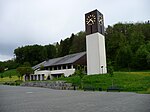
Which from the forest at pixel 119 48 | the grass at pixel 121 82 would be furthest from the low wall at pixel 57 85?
the forest at pixel 119 48

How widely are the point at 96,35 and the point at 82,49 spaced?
94.5ft

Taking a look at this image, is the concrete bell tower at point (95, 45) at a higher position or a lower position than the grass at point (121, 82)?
higher

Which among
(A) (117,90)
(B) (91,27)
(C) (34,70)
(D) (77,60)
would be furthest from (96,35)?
(C) (34,70)

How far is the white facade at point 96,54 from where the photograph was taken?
3391 centimetres

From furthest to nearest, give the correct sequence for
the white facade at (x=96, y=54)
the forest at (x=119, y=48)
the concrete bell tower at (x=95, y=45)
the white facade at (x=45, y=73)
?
the white facade at (x=45, y=73)
the forest at (x=119, y=48)
the concrete bell tower at (x=95, y=45)
the white facade at (x=96, y=54)

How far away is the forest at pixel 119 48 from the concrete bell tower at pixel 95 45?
1200cm

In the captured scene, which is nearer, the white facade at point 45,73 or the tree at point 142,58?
the tree at point 142,58

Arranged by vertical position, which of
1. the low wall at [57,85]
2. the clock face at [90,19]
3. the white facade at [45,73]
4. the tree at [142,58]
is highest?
the clock face at [90,19]

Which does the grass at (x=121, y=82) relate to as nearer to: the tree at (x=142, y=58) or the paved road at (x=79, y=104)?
the paved road at (x=79, y=104)

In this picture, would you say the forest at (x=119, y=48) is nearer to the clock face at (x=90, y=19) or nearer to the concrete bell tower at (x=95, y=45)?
the concrete bell tower at (x=95, y=45)

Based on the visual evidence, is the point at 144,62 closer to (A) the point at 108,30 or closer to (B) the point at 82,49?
(A) the point at 108,30

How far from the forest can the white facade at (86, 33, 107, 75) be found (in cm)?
1200

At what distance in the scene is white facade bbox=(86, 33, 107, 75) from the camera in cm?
3391

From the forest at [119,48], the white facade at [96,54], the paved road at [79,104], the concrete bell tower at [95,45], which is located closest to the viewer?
the paved road at [79,104]
